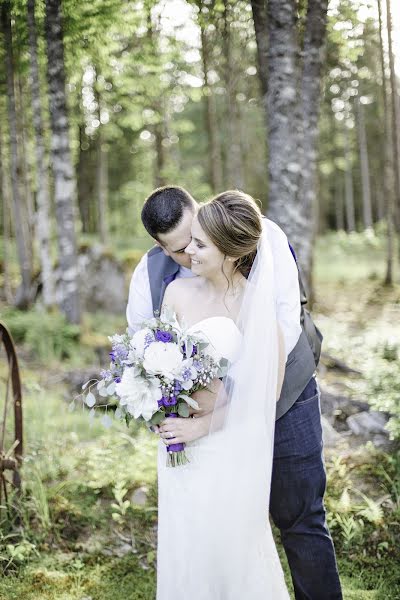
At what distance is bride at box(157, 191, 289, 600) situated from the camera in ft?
7.98

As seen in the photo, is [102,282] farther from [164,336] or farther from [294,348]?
[164,336]

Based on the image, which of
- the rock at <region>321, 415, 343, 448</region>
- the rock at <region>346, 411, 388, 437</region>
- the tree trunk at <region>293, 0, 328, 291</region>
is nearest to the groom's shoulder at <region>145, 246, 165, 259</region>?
the rock at <region>321, 415, 343, 448</region>

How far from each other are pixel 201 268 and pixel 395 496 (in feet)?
7.57

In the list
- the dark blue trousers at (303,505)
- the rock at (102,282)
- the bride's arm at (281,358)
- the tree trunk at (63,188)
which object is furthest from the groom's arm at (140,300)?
the rock at (102,282)

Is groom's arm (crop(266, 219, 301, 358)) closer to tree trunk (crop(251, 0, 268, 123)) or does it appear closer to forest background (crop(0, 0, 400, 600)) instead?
forest background (crop(0, 0, 400, 600))

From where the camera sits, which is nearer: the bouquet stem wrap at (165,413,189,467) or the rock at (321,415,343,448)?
the bouquet stem wrap at (165,413,189,467)

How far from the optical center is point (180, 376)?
2240 millimetres

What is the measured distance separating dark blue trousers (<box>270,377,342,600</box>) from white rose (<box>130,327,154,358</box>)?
32.8 inches

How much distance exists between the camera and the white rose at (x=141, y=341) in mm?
2299

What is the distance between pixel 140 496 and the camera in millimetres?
3938

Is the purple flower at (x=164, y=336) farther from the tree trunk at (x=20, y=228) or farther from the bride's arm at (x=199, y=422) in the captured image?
the tree trunk at (x=20, y=228)

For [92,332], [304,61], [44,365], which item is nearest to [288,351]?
[304,61]

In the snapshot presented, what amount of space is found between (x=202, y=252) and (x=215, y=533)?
1304 millimetres

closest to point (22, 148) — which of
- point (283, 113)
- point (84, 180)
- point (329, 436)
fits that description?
point (283, 113)
